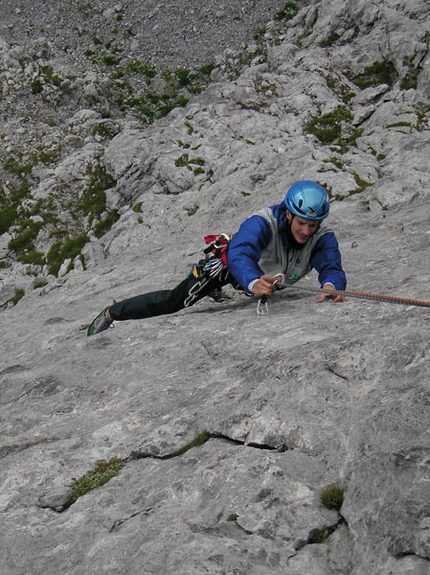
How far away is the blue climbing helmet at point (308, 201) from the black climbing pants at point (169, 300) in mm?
2885

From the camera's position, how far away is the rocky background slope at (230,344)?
5.29 m

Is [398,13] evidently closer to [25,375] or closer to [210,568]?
[25,375]

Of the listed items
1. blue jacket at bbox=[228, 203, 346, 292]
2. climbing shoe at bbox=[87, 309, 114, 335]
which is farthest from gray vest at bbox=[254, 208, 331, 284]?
climbing shoe at bbox=[87, 309, 114, 335]

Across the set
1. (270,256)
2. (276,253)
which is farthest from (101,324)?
(276,253)

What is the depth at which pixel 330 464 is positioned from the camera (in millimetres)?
5816

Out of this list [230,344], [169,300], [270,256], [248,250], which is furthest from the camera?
[169,300]

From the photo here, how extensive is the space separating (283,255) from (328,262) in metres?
0.94

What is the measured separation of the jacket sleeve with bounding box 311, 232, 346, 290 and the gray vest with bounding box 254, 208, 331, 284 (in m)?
0.13

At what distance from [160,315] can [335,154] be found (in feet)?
61.2

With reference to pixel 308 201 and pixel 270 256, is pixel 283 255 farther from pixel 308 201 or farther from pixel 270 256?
pixel 308 201

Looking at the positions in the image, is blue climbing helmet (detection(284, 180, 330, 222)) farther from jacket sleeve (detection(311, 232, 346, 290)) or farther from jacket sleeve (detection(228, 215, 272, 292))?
jacket sleeve (detection(311, 232, 346, 290))

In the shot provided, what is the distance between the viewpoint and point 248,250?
34.0 feet

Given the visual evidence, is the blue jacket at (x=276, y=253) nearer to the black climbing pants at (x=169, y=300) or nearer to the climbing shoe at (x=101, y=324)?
the black climbing pants at (x=169, y=300)

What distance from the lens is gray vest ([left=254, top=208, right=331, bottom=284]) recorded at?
1070 cm
